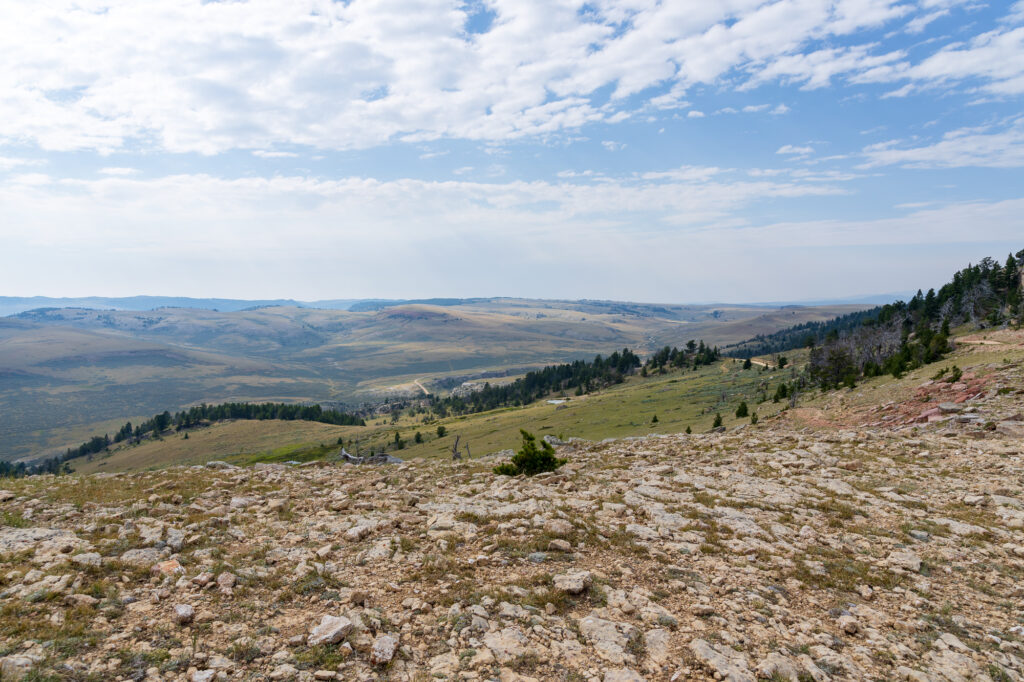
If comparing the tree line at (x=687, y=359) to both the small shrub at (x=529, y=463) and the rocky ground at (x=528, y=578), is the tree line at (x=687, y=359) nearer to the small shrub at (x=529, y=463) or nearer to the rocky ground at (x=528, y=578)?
the small shrub at (x=529, y=463)

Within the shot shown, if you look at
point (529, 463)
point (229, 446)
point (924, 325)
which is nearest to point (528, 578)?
point (529, 463)

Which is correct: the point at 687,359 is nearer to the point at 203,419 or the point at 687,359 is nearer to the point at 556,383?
the point at 556,383

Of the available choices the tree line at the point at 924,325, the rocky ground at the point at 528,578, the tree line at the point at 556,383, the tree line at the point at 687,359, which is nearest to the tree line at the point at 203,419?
the tree line at the point at 556,383

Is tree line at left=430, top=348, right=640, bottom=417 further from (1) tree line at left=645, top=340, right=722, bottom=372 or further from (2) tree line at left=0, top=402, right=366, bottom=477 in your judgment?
(2) tree line at left=0, top=402, right=366, bottom=477

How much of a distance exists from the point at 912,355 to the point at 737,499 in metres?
46.7

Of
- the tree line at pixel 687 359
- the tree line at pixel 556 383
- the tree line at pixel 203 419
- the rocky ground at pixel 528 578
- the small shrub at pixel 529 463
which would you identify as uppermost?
the rocky ground at pixel 528 578

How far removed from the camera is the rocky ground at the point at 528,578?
764 cm

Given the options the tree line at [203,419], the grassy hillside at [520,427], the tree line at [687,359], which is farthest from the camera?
the tree line at [203,419]

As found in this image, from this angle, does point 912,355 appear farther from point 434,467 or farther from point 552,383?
point 552,383

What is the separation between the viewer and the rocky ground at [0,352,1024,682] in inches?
301

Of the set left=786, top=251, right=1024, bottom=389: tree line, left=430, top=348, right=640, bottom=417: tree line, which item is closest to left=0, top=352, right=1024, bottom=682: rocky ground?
left=786, top=251, right=1024, bottom=389: tree line

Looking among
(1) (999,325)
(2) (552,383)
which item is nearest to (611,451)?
(1) (999,325)

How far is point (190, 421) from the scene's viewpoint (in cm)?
17988

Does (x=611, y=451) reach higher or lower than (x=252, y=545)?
lower
